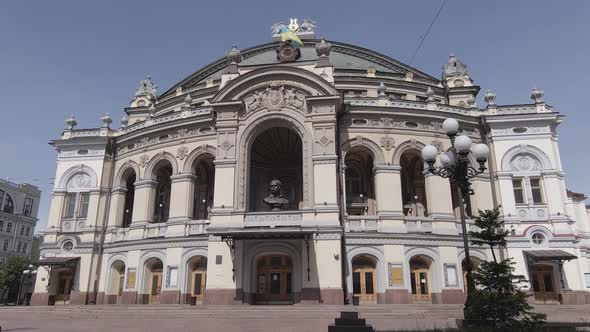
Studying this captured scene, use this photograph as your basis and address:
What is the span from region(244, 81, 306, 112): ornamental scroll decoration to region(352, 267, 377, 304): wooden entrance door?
480 inches

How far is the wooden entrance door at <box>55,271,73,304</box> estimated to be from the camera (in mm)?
35344

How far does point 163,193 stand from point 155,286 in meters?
8.42

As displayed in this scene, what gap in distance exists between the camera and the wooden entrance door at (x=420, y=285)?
29.5 metres

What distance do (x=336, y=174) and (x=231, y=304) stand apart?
1088 cm

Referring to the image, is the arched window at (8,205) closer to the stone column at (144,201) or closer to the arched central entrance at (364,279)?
the stone column at (144,201)

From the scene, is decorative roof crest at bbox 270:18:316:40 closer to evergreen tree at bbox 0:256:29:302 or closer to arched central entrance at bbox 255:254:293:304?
arched central entrance at bbox 255:254:293:304

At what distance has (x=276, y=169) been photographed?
1459 inches

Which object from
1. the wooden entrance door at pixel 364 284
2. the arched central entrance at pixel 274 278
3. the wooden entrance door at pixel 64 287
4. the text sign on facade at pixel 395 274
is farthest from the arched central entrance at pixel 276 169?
the wooden entrance door at pixel 64 287

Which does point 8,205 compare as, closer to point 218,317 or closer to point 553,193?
point 218,317

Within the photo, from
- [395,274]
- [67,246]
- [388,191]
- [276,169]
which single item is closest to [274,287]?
[395,274]

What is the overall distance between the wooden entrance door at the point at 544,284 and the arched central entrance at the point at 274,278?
1787 cm

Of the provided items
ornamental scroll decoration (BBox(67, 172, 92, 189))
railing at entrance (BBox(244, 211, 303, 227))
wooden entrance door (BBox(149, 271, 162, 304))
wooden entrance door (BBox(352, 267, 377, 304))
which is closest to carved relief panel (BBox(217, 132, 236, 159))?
railing at entrance (BBox(244, 211, 303, 227))

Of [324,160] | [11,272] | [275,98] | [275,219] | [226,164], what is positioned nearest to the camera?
[275,219]

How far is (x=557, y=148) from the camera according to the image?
1309 inches
